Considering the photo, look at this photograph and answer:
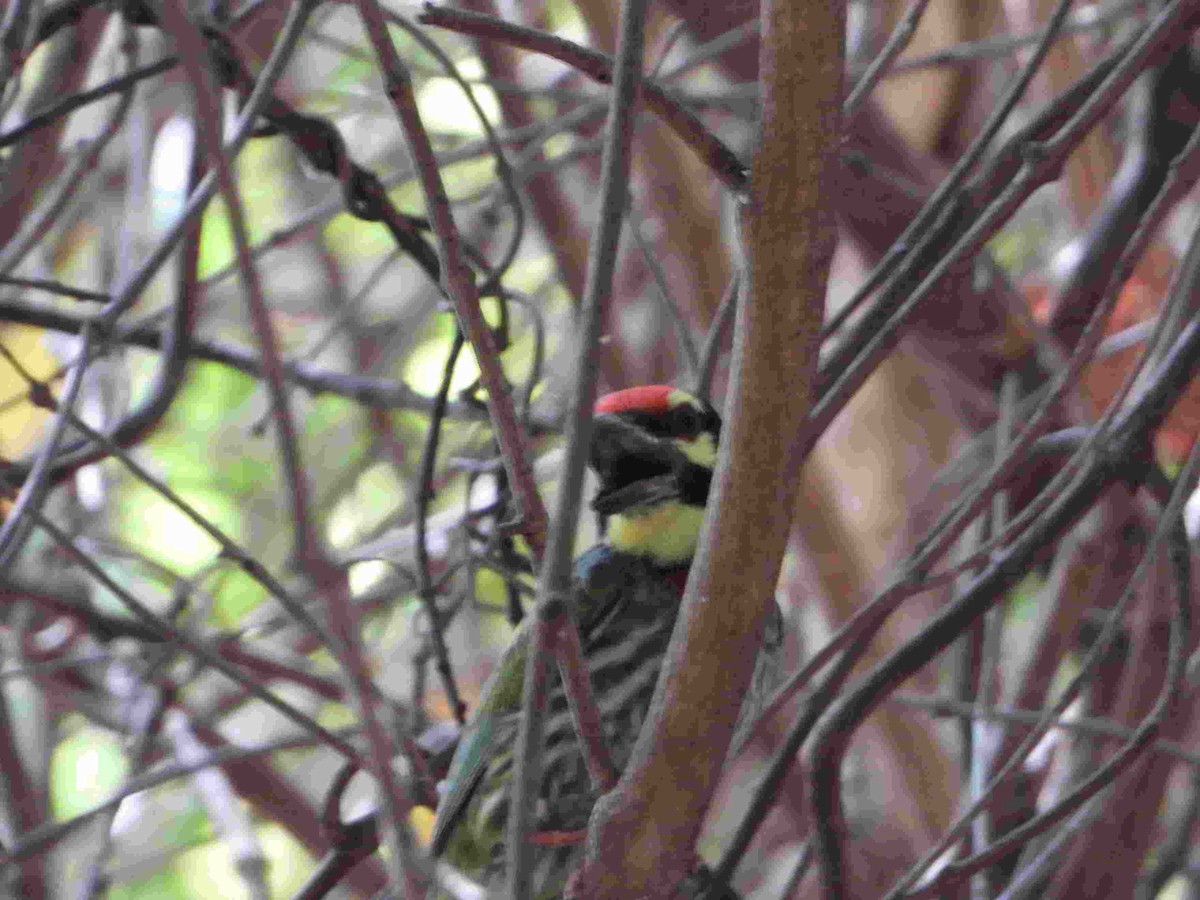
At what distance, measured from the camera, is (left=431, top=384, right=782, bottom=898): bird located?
1.70m

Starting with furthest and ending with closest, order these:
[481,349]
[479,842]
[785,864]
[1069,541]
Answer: [785,864] → [1069,541] → [479,842] → [481,349]

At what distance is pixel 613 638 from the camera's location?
1.81 m

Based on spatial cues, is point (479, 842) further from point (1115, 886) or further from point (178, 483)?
point (178, 483)

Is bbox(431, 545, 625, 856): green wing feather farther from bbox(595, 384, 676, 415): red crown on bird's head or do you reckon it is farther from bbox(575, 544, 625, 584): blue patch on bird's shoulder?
bbox(595, 384, 676, 415): red crown on bird's head

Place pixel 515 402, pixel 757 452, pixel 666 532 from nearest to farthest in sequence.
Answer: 1. pixel 757 452
2. pixel 515 402
3. pixel 666 532

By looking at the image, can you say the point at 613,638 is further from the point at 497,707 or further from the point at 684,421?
the point at 684,421

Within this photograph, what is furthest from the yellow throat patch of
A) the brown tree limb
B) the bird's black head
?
the brown tree limb

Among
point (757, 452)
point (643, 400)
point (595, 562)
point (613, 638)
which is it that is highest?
point (643, 400)

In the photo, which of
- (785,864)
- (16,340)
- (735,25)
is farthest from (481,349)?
(785,864)

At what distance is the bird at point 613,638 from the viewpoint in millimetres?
1704

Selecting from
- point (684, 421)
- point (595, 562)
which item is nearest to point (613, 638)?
point (595, 562)

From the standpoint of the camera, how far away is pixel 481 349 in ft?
2.85

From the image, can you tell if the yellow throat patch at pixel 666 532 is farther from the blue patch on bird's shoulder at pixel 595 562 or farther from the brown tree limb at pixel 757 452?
the brown tree limb at pixel 757 452

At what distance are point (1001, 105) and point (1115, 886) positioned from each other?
1000 mm
